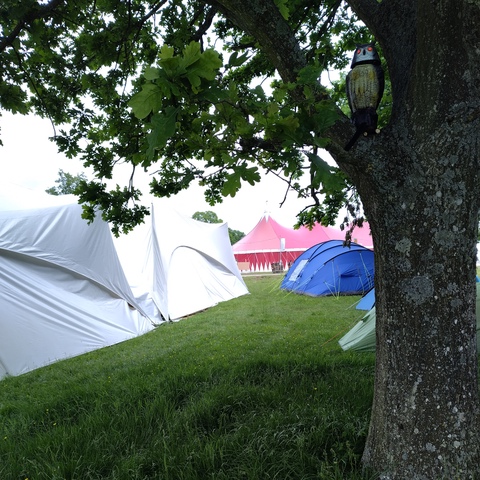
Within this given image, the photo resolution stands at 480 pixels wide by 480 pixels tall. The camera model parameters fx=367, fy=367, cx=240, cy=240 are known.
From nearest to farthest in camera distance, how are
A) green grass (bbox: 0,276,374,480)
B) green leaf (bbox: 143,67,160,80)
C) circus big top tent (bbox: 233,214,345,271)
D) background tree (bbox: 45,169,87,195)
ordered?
green leaf (bbox: 143,67,160,80)
green grass (bbox: 0,276,374,480)
circus big top tent (bbox: 233,214,345,271)
background tree (bbox: 45,169,87,195)

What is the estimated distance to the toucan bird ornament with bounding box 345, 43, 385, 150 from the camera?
1.67 metres

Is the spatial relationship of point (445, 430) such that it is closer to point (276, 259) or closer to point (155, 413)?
point (155, 413)

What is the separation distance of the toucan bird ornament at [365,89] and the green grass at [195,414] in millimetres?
1735

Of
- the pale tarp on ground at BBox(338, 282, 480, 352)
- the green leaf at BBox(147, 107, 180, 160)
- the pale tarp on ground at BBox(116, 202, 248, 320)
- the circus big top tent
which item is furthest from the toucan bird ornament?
the circus big top tent

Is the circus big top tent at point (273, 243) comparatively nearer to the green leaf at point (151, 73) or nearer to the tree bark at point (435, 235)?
the tree bark at point (435, 235)

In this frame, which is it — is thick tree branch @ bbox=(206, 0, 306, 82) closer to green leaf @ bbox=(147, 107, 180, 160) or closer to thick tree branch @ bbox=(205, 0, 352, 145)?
thick tree branch @ bbox=(205, 0, 352, 145)

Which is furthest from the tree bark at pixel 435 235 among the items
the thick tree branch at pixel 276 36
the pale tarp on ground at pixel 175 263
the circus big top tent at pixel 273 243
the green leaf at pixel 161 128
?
the circus big top tent at pixel 273 243

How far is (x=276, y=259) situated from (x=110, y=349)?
740 inches

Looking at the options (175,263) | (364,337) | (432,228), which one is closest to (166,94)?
(432,228)


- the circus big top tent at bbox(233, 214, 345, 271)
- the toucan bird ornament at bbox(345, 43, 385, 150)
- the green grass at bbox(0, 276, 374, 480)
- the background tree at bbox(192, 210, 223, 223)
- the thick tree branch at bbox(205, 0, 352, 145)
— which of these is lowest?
the green grass at bbox(0, 276, 374, 480)

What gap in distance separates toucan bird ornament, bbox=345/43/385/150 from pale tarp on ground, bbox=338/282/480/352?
11.1ft

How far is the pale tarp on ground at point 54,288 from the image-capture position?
16.7ft

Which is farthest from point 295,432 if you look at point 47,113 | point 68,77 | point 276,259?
point 276,259

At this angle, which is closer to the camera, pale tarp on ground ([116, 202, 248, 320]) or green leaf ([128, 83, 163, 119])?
green leaf ([128, 83, 163, 119])
